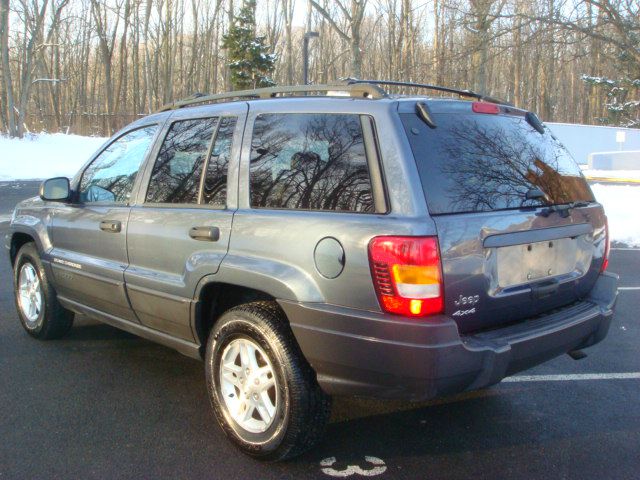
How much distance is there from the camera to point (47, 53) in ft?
176

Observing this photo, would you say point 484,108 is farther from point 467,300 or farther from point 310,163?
point 467,300

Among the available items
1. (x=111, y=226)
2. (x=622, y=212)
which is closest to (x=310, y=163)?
(x=111, y=226)

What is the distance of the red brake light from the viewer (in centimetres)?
335

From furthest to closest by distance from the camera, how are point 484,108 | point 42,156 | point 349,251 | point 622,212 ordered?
1. point 42,156
2. point 622,212
3. point 484,108
4. point 349,251

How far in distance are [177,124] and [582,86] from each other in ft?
207

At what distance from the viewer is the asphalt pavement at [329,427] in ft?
10.5

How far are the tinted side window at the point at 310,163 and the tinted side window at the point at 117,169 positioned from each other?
3.78 feet

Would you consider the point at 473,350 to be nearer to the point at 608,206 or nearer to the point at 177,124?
the point at 177,124

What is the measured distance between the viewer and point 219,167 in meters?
3.64

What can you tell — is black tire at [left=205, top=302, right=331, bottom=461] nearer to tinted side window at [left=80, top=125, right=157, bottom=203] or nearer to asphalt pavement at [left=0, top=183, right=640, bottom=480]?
asphalt pavement at [left=0, top=183, right=640, bottom=480]

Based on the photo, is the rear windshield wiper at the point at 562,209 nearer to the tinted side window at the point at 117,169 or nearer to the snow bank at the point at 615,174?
the tinted side window at the point at 117,169

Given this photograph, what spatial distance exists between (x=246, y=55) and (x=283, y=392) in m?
29.6

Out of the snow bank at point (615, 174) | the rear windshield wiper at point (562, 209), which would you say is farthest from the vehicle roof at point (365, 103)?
the snow bank at point (615, 174)

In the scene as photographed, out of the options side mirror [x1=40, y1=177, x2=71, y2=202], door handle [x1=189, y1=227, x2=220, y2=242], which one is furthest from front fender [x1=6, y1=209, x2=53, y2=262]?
door handle [x1=189, y1=227, x2=220, y2=242]
